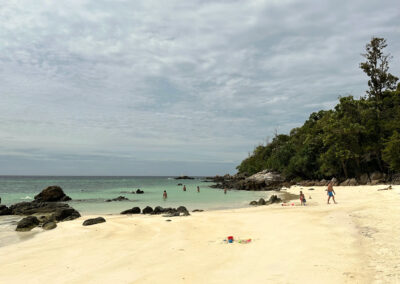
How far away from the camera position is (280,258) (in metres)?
7.82

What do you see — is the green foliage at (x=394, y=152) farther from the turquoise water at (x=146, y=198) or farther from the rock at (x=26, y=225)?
the rock at (x=26, y=225)

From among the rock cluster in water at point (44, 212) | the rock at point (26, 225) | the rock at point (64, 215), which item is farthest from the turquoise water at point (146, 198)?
the rock at point (26, 225)

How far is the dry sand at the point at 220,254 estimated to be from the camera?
665cm

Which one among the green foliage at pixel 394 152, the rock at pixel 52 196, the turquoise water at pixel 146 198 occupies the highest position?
the green foliage at pixel 394 152

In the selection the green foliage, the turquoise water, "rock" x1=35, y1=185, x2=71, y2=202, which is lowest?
the turquoise water

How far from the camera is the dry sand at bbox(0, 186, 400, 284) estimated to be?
6648mm

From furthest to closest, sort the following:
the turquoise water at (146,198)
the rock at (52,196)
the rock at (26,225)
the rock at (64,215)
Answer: the rock at (52,196)
the turquoise water at (146,198)
the rock at (64,215)
the rock at (26,225)

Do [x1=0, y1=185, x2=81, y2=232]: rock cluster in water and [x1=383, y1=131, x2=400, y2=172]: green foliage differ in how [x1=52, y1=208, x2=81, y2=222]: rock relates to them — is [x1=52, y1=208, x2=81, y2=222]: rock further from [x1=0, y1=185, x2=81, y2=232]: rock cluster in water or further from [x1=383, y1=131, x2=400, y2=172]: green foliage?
[x1=383, y1=131, x2=400, y2=172]: green foliage

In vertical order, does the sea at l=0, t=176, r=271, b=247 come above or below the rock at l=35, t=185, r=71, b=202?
below

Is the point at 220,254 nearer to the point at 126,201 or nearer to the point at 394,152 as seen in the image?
the point at 126,201

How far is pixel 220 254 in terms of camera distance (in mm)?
8594

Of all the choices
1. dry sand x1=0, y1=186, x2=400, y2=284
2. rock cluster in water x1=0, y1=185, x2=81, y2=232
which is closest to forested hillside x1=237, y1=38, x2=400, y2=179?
dry sand x1=0, y1=186, x2=400, y2=284

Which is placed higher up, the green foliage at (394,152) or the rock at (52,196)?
the green foliage at (394,152)

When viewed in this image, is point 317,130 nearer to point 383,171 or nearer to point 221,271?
point 383,171
